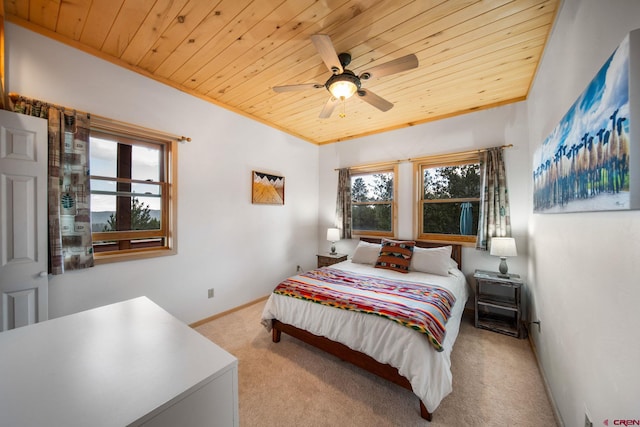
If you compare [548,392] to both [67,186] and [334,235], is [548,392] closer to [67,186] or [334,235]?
[334,235]

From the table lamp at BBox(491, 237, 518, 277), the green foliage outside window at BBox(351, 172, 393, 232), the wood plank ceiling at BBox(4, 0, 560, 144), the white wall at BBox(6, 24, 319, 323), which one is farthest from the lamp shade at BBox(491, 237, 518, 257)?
the white wall at BBox(6, 24, 319, 323)

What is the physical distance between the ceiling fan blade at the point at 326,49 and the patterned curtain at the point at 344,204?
243 centimetres

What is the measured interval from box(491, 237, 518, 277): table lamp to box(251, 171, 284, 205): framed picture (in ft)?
9.78

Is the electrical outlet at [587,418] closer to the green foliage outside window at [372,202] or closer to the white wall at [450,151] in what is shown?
the white wall at [450,151]

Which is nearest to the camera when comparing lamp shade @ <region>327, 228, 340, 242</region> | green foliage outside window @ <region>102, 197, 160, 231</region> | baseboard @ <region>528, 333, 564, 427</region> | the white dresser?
the white dresser

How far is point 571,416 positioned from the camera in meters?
1.33

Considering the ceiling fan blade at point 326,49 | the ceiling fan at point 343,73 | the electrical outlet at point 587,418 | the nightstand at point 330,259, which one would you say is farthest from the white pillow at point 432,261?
the ceiling fan blade at point 326,49

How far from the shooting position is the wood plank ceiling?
5.43ft

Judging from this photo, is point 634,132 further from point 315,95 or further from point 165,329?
point 315,95

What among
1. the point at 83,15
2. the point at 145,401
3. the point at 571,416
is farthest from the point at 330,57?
the point at 571,416

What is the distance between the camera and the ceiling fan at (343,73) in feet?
5.43

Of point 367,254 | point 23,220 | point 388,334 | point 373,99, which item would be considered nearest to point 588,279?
point 388,334

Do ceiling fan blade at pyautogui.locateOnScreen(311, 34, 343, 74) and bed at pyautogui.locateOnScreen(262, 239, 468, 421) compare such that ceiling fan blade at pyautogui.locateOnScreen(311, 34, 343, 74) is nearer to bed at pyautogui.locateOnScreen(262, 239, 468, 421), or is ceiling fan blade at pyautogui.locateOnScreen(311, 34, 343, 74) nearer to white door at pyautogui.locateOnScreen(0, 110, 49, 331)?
bed at pyautogui.locateOnScreen(262, 239, 468, 421)

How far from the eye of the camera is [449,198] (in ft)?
11.3
